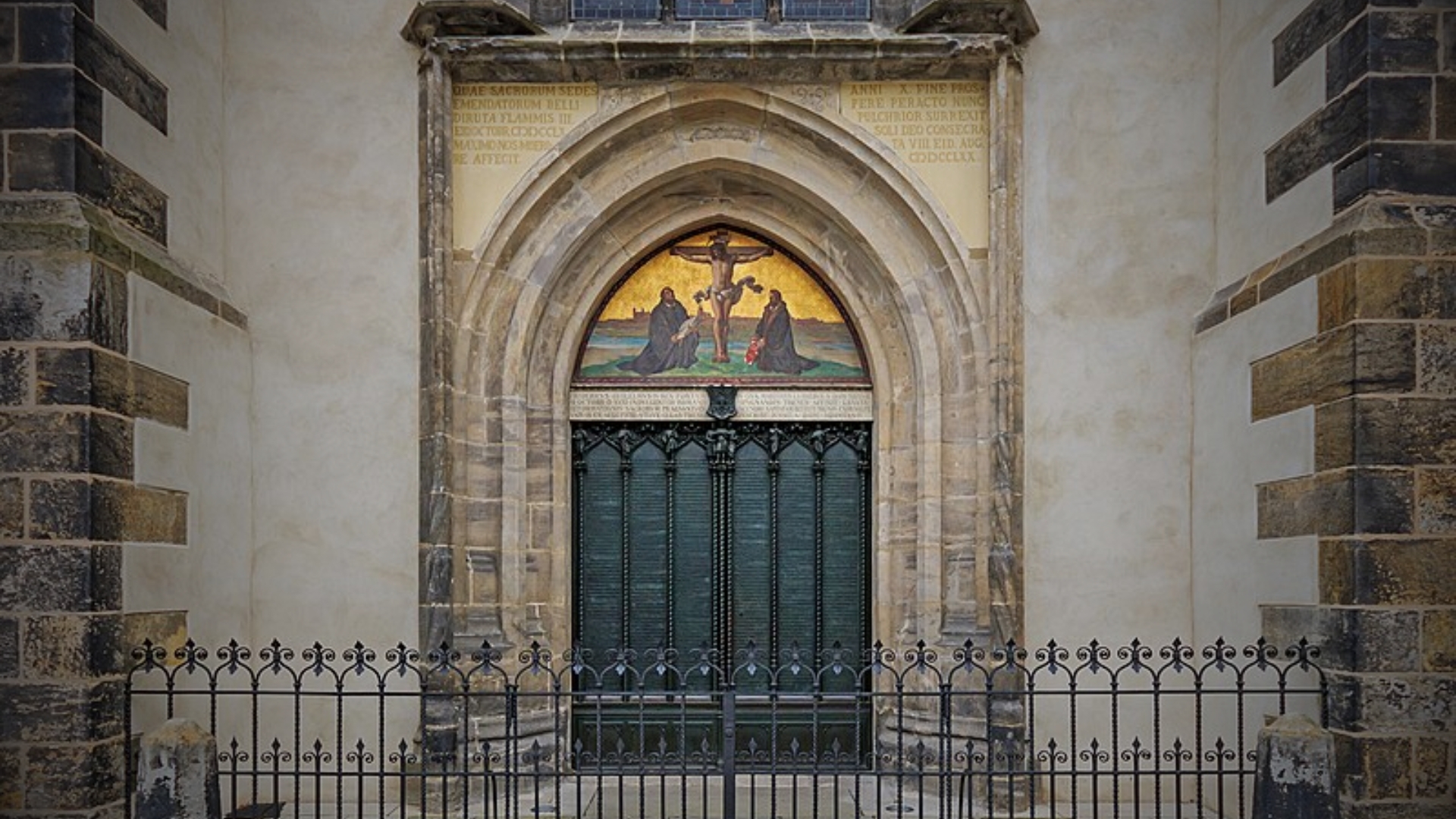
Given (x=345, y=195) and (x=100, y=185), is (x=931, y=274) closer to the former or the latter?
(x=345, y=195)

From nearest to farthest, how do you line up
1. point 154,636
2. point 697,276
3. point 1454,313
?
point 1454,313
point 154,636
point 697,276

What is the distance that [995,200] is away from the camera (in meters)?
7.56

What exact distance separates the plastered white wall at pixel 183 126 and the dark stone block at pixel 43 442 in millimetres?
1559

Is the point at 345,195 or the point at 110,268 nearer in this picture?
the point at 110,268

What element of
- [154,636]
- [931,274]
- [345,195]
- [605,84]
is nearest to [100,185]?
[345,195]

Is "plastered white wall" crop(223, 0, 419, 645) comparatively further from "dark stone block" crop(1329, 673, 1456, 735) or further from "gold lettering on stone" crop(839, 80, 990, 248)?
"dark stone block" crop(1329, 673, 1456, 735)

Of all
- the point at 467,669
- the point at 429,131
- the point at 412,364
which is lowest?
the point at 467,669

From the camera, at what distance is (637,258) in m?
8.33

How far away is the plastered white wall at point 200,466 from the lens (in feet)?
20.0

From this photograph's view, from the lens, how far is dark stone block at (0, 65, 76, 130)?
566 cm

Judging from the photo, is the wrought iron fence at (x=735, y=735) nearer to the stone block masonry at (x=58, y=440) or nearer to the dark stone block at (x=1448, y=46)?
the stone block masonry at (x=58, y=440)

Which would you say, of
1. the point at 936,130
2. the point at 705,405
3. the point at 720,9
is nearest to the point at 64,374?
the point at 705,405

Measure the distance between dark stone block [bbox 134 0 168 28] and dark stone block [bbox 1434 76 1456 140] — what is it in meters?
7.21

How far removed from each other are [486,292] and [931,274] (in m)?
3.14
